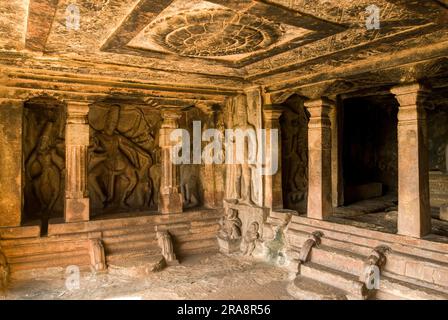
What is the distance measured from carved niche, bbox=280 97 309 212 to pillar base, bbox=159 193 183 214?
94.9 inches

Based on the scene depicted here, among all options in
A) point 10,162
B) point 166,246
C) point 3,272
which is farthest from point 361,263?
point 10,162

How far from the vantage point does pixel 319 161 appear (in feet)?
21.2

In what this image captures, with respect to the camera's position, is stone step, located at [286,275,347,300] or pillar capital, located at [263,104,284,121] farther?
pillar capital, located at [263,104,284,121]

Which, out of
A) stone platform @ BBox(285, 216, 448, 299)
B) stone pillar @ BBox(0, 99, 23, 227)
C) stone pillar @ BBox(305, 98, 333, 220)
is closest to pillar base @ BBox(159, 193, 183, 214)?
stone platform @ BBox(285, 216, 448, 299)

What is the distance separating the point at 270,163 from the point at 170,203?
2.35 metres

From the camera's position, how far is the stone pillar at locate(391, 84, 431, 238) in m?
4.99

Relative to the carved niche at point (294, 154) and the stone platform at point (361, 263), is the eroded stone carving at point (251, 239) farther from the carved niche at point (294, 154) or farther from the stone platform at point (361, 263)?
the carved niche at point (294, 154)

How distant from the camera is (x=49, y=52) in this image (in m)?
5.04

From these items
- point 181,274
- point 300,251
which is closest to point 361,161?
point 300,251

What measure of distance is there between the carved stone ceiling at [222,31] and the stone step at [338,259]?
302cm

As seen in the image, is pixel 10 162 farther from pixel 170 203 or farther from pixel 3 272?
pixel 170 203

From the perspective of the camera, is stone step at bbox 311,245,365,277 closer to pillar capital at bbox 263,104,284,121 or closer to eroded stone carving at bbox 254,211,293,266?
eroded stone carving at bbox 254,211,293,266

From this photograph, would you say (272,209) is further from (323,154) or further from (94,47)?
(94,47)

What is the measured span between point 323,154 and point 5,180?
224 inches
